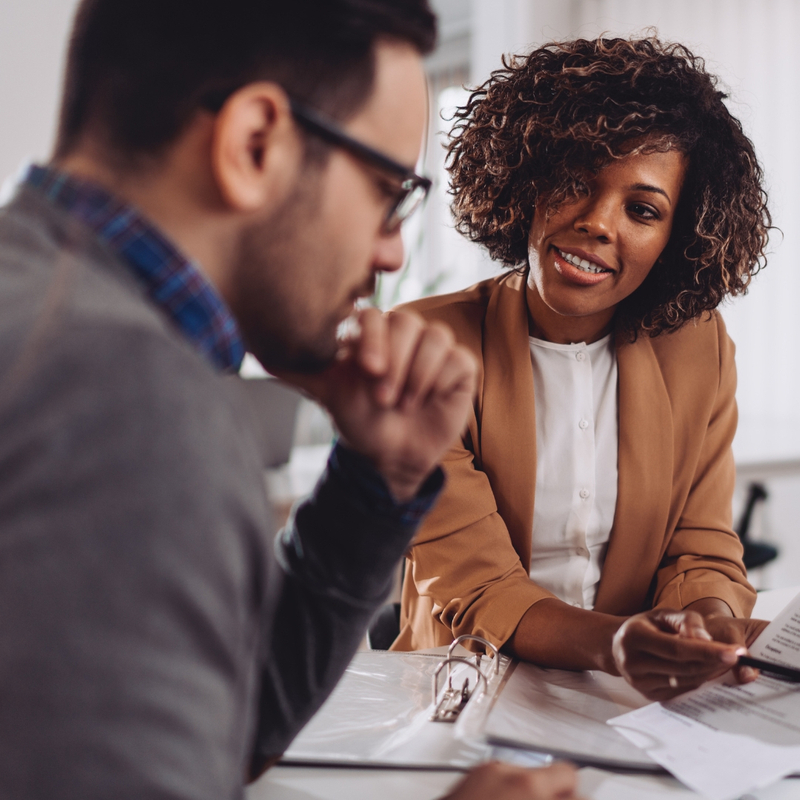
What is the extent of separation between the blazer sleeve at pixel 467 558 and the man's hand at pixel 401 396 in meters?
0.39

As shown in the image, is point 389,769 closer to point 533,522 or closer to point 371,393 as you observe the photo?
point 371,393

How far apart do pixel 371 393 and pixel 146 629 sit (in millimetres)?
427

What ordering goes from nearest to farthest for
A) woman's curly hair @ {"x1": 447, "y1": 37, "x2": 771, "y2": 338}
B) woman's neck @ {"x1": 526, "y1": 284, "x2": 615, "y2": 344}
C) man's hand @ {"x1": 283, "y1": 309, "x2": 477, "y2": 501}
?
man's hand @ {"x1": 283, "y1": 309, "x2": 477, "y2": 501} < woman's curly hair @ {"x1": 447, "y1": 37, "x2": 771, "y2": 338} < woman's neck @ {"x1": 526, "y1": 284, "x2": 615, "y2": 344}

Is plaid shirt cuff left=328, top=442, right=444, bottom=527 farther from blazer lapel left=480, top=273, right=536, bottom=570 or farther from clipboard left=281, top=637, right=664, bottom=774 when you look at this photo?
blazer lapel left=480, top=273, right=536, bottom=570

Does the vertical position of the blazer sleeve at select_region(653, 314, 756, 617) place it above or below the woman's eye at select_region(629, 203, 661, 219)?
below

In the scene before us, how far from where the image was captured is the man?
366mm

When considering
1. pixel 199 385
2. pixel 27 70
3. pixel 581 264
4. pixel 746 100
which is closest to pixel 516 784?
pixel 199 385

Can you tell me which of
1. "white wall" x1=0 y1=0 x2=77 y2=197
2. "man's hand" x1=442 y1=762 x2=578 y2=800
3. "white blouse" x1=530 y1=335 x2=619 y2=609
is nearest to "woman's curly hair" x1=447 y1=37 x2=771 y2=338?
"white blouse" x1=530 y1=335 x2=619 y2=609

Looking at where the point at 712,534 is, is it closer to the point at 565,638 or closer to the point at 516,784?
the point at 565,638

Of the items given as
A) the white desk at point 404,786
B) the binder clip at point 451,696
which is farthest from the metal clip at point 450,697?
the white desk at point 404,786

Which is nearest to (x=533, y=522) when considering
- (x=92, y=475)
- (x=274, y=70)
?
(x=274, y=70)

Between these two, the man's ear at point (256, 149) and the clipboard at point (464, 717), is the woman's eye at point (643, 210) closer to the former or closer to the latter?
the clipboard at point (464, 717)

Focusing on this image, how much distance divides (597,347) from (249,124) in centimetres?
100

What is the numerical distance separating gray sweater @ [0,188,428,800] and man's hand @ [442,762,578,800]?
184 millimetres
